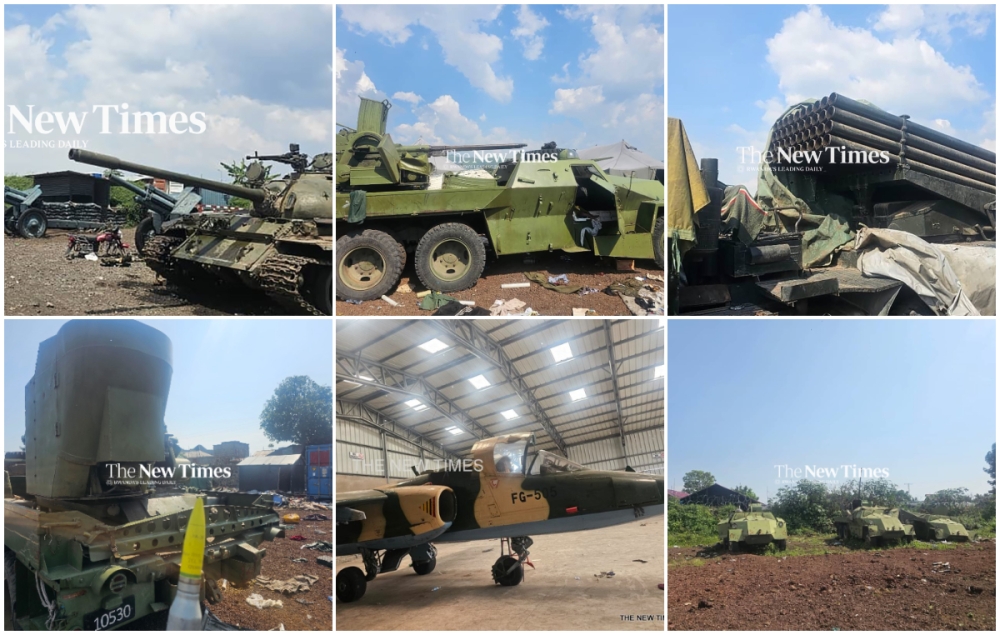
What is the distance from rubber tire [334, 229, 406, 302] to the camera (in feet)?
15.9

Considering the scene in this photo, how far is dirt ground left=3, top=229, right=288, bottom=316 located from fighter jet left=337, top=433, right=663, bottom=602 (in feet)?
5.85

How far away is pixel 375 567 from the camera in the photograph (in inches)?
167

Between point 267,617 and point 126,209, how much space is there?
10.8 metres

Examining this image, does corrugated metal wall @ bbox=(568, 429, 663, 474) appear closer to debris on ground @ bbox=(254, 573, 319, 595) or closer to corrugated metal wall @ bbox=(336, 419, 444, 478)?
corrugated metal wall @ bbox=(336, 419, 444, 478)

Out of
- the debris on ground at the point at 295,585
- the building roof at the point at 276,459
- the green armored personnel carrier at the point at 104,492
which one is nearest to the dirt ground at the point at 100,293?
the green armored personnel carrier at the point at 104,492

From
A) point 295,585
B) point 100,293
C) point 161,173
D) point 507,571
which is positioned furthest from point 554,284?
point 100,293

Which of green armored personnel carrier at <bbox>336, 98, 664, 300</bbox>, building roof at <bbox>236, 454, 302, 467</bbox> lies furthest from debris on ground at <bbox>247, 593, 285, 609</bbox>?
green armored personnel carrier at <bbox>336, 98, 664, 300</bbox>

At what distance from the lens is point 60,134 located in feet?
13.2

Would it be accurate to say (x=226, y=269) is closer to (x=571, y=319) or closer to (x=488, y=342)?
(x=488, y=342)

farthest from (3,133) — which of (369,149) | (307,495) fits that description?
(307,495)

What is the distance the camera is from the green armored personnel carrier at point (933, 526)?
425 centimetres

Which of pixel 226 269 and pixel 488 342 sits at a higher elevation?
pixel 226 269

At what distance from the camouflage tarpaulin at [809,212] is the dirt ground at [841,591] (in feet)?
7.28

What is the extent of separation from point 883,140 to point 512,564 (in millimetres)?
4112
